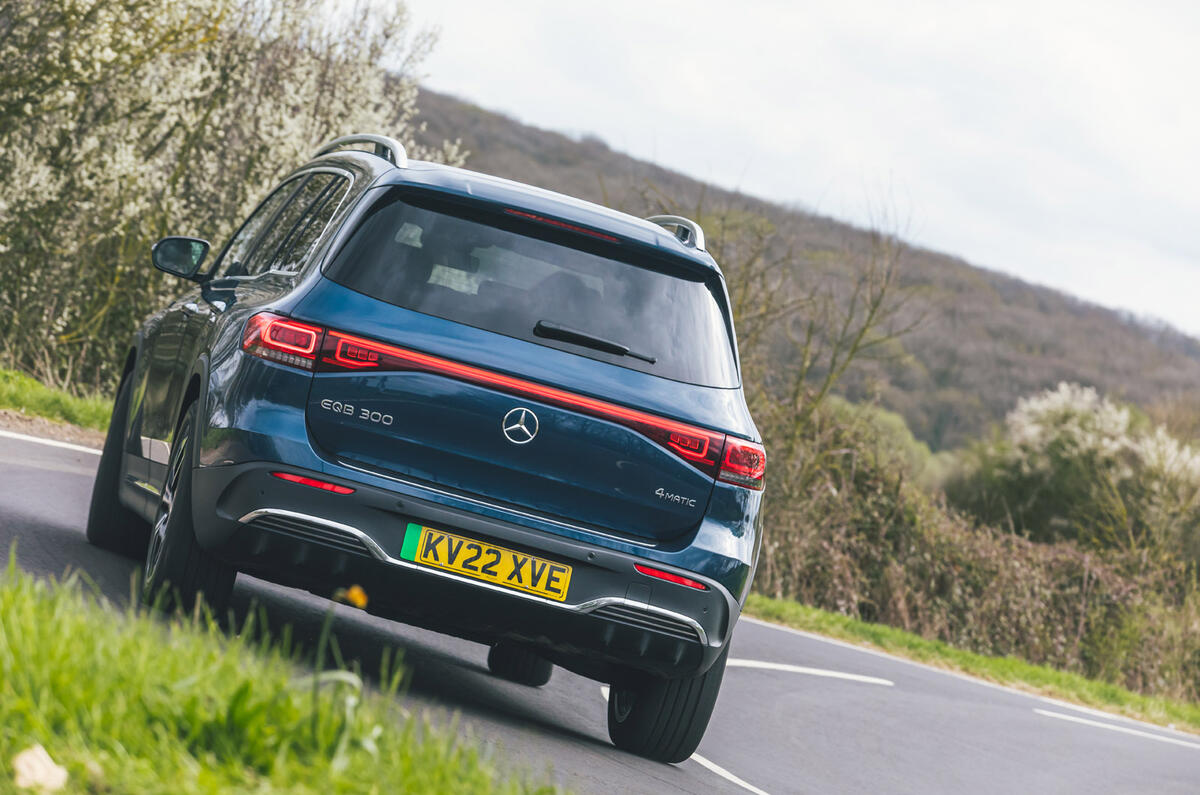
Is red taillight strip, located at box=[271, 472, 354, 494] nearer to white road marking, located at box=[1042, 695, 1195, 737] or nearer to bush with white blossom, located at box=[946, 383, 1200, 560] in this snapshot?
white road marking, located at box=[1042, 695, 1195, 737]

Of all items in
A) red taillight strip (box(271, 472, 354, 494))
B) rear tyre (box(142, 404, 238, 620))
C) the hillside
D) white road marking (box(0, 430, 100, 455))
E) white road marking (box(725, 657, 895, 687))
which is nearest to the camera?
red taillight strip (box(271, 472, 354, 494))

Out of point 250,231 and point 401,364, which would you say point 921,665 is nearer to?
point 250,231

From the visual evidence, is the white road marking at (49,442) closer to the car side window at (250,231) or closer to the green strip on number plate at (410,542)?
the car side window at (250,231)

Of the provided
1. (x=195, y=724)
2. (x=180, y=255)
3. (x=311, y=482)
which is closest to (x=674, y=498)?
(x=311, y=482)

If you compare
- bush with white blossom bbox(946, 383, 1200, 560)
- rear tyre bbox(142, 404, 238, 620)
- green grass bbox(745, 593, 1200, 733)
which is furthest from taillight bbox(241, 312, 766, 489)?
bush with white blossom bbox(946, 383, 1200, 560)

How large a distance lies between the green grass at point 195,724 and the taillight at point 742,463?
2.15 metres

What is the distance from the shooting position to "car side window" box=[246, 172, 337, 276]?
668 centimetres

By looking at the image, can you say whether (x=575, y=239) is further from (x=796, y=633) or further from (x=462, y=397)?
(x=796, y=633)

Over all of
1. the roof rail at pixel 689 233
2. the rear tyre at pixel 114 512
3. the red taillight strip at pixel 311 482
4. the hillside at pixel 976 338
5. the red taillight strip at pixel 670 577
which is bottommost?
the rear tyre at pixel 114 512

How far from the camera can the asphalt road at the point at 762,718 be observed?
6094mm

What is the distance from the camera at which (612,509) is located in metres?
5.45

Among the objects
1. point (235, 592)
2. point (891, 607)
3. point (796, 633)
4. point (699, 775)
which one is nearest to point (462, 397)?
point (699, 775)

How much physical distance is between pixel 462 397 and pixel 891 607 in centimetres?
1480

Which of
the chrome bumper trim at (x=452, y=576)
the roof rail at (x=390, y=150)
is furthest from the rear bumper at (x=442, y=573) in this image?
the roof rail at (x=390, y=150)
